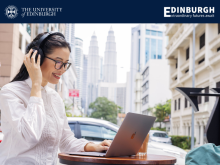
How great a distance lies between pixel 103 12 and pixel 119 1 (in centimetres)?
93

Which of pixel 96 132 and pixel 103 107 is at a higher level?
pixel 103 107

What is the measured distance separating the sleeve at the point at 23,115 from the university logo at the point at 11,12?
13718 mm

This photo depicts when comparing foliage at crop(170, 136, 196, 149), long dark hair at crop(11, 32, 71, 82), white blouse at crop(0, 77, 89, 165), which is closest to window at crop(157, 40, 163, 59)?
foliage at crop(170, 136, 196, 149)

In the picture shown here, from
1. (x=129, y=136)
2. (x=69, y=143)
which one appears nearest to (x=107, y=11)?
(x=69, y=143)

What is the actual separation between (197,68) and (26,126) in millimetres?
28726

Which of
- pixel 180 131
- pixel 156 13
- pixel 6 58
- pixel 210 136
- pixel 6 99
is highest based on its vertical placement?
pixel 156 13

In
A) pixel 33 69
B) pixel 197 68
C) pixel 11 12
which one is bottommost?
pixel 33 69

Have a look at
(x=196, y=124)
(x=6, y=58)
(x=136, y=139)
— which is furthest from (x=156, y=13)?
(x=196, y=124)

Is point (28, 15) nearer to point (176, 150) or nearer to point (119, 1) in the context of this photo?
point (119, 1)

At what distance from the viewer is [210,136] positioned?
2986mm

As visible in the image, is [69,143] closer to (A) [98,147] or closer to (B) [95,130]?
(A) [98,147]

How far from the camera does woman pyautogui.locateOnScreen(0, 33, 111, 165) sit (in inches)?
69.6

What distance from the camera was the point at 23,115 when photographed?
1.76 m

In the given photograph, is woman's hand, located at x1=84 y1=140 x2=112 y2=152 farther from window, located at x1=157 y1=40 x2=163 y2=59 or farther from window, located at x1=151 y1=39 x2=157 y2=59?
window, located at x1=157 y1=40 x2=163 y2=59
